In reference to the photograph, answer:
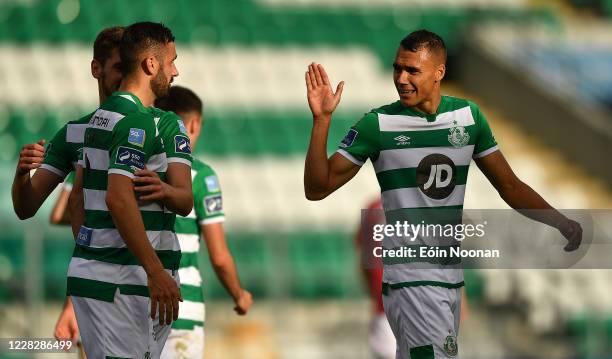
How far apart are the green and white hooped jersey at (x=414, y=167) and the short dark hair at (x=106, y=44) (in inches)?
49.4

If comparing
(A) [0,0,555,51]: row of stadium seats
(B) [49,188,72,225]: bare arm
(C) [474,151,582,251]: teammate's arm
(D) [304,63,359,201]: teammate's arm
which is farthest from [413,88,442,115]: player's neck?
(A) [0,0,555,51]: row of stadium seats

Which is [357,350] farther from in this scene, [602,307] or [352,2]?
[352,2]

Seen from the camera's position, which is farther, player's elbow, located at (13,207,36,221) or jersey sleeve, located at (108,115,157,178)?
player's elbow, located at (13,207,36,221)

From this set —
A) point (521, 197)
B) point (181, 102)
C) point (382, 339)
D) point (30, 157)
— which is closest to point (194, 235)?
point (181, 102)

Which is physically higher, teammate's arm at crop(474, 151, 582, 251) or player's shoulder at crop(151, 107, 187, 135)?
player's shoulder at crop(151, 107, 187, 135)

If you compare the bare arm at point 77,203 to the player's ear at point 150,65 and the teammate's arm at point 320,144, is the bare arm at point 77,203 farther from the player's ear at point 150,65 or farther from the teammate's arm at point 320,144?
the teammate's arm at point 320,144

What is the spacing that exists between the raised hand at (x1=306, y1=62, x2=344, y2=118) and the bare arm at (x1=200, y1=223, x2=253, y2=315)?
1622mm

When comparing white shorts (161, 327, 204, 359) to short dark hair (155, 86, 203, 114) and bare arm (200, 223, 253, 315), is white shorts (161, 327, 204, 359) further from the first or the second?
short dark hair (155, 86, 203, 114)

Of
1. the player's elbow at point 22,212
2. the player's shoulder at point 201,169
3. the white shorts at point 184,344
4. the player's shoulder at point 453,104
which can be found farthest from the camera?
the player's shoulder at point 201,169

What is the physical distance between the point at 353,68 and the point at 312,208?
3411 mm

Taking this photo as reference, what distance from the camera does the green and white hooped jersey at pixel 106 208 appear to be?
217 inches

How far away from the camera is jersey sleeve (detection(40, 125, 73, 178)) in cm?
607

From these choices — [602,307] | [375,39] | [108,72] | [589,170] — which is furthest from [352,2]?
[108,72]

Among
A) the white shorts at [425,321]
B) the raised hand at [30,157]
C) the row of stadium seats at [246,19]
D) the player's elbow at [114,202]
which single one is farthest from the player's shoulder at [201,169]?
the row of stadium seats at [246,19]
